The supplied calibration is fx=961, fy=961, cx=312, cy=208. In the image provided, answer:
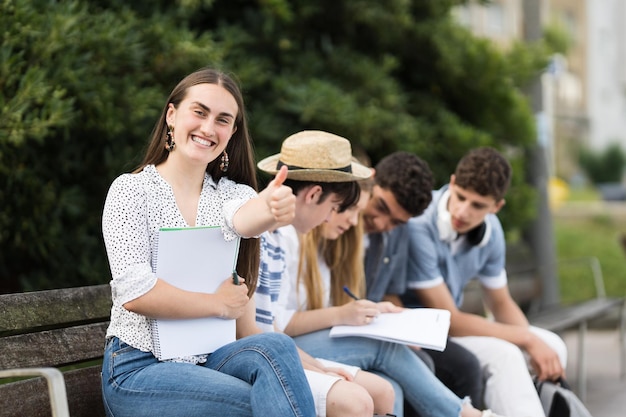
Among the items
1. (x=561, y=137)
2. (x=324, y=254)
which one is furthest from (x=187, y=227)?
(x=561, y=137)

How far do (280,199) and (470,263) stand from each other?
7.65 feet

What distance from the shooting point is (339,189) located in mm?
3633

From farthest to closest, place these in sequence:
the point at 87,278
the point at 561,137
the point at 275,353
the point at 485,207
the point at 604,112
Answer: the point at 604,112, the point at 561,137, the point at 87,278, the point at 485,207, the point at 275,353

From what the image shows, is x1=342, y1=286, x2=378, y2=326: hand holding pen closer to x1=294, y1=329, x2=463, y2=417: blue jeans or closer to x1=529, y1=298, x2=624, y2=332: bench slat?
x1=294, y1=329, x2=463, y2=417: blue jeans

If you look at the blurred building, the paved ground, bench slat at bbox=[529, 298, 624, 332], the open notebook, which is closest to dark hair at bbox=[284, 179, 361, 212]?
the open notebook

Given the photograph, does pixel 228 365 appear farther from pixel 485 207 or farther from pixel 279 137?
pixel 279 137

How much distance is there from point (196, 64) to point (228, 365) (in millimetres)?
2397

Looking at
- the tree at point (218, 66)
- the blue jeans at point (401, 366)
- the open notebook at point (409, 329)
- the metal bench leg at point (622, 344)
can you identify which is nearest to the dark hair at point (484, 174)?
the open notebook at point (409, 329)

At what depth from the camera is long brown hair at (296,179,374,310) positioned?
12.7 ft

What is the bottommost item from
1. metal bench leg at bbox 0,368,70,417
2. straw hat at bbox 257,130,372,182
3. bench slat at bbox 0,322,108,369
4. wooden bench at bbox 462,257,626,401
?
wooden bench at bbox 462,257,626,401

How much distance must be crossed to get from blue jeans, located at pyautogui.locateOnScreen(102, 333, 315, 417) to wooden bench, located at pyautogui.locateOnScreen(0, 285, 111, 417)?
0.23 metres

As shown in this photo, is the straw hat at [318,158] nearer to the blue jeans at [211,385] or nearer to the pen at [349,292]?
the pen at [349,292]

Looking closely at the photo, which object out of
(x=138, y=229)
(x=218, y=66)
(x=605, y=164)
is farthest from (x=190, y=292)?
(x=605, y=164)

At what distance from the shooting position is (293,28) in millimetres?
6211
